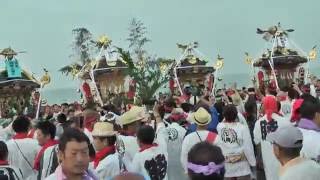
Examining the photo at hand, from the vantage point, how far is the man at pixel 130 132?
693cm

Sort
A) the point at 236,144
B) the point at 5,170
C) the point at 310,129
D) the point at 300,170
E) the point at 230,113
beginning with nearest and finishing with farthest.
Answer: the point at 300,170 < the point at 5,170 < the point at 310,129 < the point at 230,113 < the point at 236,144

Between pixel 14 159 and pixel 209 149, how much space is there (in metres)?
4.70

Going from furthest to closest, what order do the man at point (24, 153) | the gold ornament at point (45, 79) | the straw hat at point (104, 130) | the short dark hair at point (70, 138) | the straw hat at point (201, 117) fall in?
the gold ornament at point (45, 79) → the straw hat at point (201, 117) → the man at point (24, 153) → the straw hat at point (104, 130) → the short dark hair at point (70, 138)

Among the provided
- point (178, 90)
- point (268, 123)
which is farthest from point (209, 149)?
point (178, 90)

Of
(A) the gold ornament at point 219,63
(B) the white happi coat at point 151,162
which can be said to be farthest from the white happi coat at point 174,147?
(A) the gold ornament at point 219,63

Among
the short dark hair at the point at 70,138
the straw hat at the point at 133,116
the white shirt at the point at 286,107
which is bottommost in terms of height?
the white shirt at the point at 286,107

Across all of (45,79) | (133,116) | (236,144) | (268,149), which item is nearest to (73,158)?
(133,116)

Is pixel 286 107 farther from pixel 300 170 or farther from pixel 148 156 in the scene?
pixel 300 170

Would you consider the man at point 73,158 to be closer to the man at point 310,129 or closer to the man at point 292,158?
the man at point 292,158

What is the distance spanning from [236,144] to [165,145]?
113 cm

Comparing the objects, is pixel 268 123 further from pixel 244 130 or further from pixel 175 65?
pixel 175 65

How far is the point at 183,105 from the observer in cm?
1088

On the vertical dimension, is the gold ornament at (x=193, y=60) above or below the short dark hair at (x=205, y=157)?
below

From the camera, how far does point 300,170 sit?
4.55 meters
